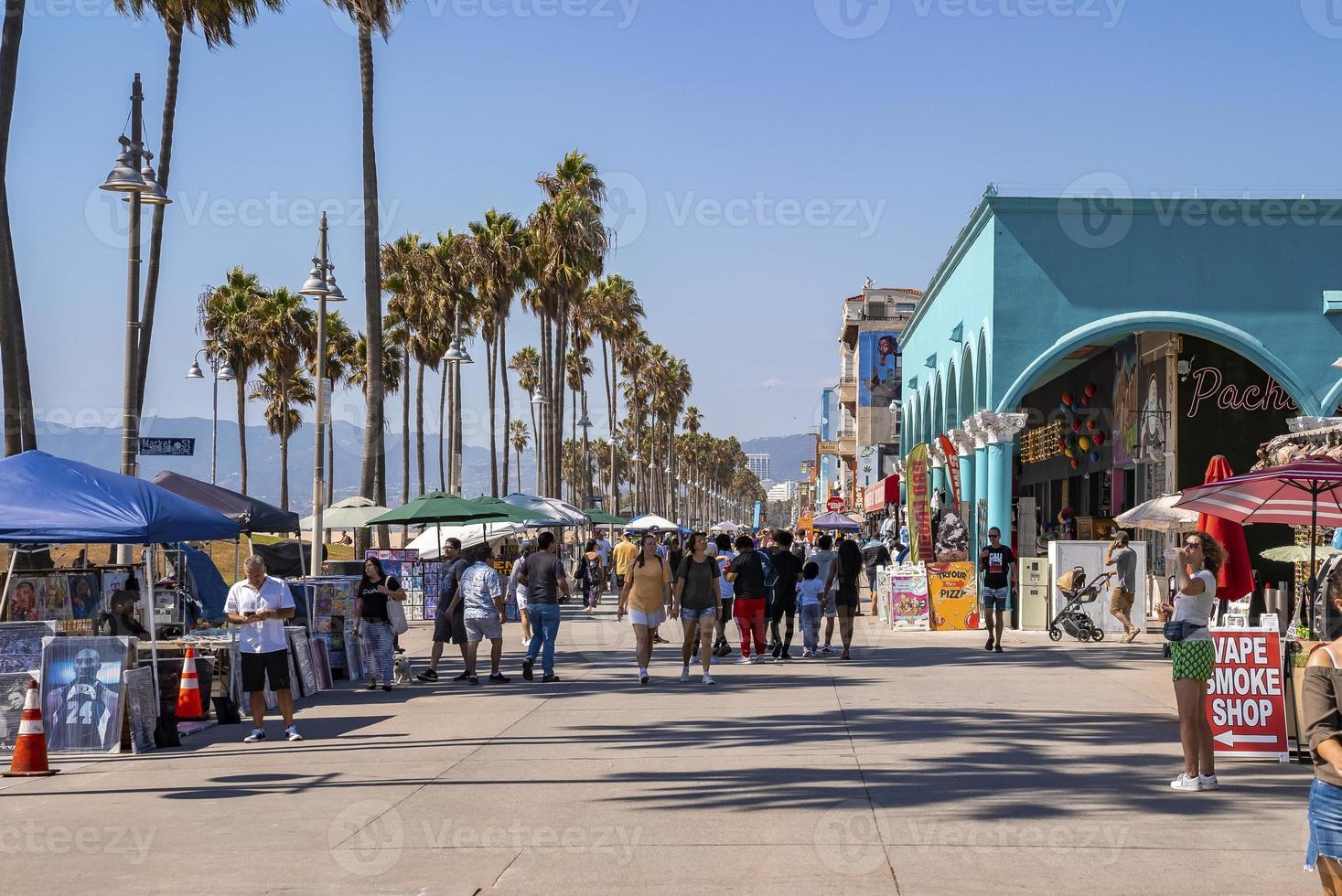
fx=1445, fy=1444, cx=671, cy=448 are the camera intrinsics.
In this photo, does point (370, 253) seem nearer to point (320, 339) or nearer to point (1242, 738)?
point (320, 339)

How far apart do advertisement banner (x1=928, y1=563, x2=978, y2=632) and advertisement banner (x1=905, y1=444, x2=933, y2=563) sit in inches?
171

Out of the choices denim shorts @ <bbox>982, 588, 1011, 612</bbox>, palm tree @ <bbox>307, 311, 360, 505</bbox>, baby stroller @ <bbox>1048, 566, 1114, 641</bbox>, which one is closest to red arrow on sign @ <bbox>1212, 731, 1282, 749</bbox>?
denim shorts @ <bbox>982, 588, 1011, 612</bbox>

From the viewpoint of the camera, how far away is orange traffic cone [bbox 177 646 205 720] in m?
13.0

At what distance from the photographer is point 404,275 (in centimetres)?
5203

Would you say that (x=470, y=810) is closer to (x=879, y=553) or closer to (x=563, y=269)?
(x=879, y=553)

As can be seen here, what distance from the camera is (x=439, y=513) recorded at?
23.9 m

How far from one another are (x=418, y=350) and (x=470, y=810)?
4614 centimetres

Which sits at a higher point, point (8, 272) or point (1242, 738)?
point (8, 272)

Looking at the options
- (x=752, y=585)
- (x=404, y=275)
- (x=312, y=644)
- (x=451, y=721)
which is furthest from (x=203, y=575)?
(x=404, y=275)

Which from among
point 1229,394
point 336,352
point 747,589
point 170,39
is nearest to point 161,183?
point 170,39

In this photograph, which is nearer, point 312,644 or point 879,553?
point 312,644

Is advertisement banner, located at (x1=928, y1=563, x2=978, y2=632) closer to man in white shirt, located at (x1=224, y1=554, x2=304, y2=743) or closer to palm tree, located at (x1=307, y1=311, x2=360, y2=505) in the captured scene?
man in white shirt, located at (x1=224, y1=554, x2=304, y2=743)

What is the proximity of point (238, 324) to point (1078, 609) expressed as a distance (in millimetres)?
42282

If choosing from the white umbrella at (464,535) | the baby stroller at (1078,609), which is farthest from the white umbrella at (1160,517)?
the white umbrella at (464,535)
